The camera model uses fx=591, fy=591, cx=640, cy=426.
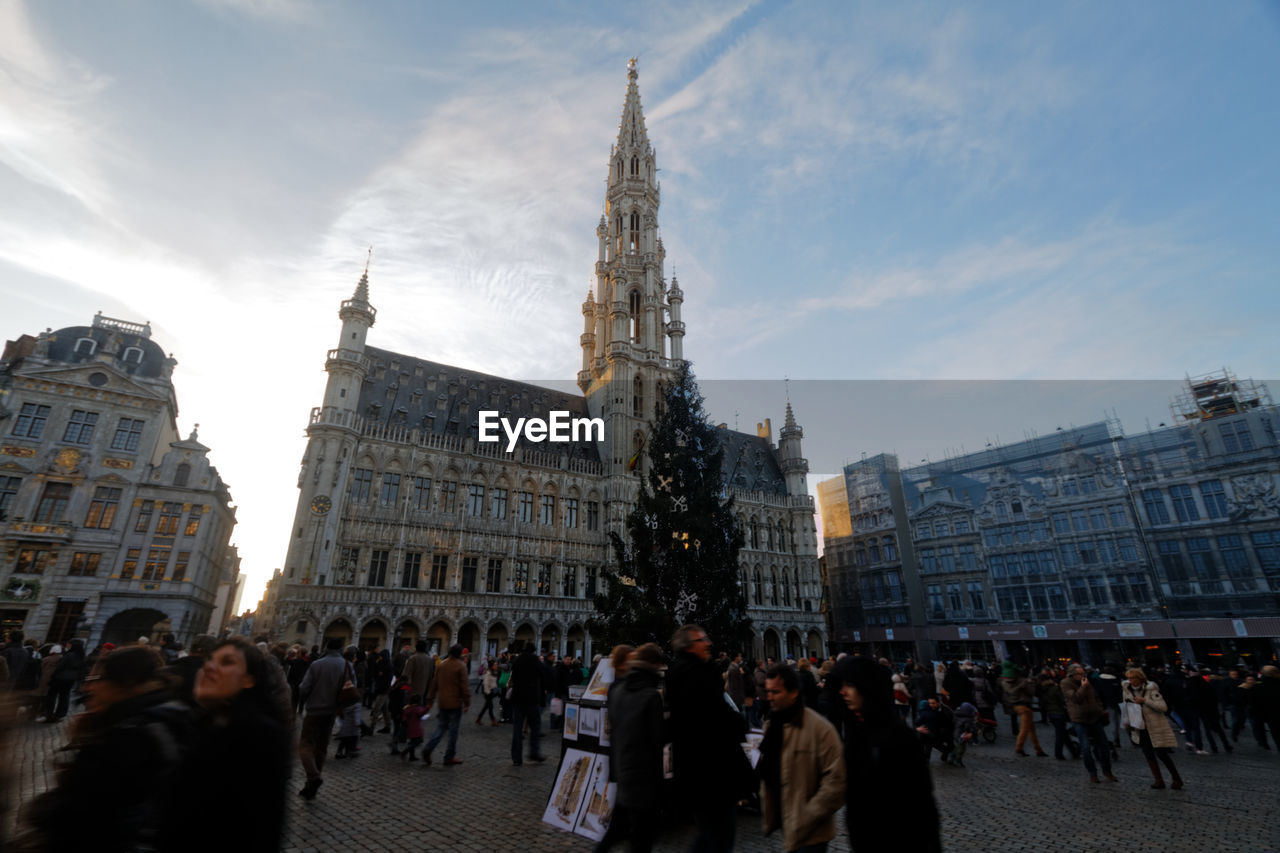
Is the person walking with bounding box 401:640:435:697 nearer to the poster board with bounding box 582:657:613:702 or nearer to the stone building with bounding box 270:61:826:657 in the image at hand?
the poster board with bounding box 582:657:613:702

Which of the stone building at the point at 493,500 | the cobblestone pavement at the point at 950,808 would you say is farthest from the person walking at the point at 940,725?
the stone building at the point at 493,500

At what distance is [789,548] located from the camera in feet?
166

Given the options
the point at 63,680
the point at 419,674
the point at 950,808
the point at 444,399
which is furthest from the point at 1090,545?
the point at 63,680

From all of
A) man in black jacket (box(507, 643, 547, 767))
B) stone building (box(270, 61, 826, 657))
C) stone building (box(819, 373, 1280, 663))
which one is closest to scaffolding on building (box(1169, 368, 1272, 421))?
stone building (box(819, 373, 1280, 663))

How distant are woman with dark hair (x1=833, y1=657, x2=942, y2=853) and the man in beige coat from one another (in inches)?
8.2

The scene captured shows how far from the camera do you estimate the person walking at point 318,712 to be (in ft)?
24.9

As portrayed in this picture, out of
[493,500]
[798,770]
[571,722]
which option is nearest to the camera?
[798,770]

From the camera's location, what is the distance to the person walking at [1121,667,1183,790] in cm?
859

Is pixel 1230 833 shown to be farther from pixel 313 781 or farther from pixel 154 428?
pixel 154 428

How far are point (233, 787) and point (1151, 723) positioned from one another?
11536 millimetres

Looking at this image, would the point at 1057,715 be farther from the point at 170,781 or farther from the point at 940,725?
the point at 170,781

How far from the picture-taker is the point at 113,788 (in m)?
2.36

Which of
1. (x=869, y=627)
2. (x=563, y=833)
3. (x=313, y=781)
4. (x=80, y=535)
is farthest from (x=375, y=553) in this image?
(x=869, y=627)

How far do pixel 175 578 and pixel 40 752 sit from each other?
84.9 feet
